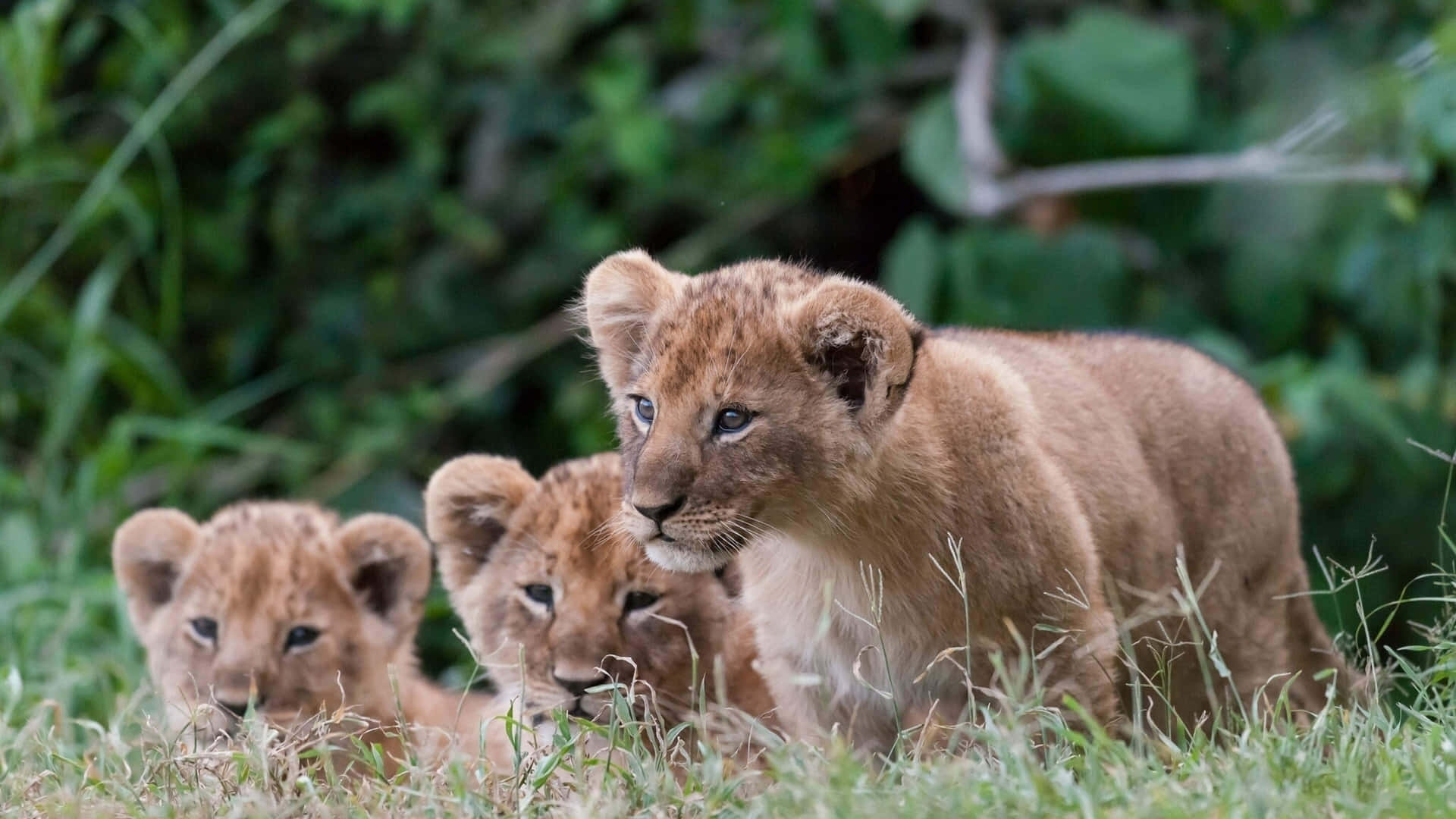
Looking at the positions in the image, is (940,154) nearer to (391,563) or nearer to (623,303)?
(391,563)

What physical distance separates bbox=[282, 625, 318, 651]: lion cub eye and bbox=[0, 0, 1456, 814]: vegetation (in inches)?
21.8

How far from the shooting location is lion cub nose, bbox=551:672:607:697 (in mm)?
4312

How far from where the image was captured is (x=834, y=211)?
9.11 m

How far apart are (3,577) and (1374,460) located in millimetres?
5228

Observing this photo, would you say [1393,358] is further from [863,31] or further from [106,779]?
[106,779]

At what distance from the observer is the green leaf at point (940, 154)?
7.52 m

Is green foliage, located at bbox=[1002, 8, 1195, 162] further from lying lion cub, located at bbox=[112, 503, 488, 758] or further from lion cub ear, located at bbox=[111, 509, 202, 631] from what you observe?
lion cub ear, located at bbox=[111, 509, 202, 631]

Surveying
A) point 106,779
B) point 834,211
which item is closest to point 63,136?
point 834,211

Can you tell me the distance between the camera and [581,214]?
860cm

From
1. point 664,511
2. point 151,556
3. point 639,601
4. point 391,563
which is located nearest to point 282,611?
point 391,563

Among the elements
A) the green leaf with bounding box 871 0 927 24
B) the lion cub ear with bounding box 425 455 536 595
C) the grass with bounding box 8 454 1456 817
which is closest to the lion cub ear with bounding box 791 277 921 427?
the grass with bounding box 8 454 1456 817

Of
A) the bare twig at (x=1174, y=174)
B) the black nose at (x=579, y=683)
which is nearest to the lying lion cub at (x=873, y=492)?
the black nose at (x=579, y=683)

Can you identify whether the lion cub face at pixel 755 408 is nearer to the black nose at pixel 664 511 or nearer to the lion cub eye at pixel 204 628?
the black nose at pixel 664 511

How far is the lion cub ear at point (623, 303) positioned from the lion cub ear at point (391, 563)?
113cm
